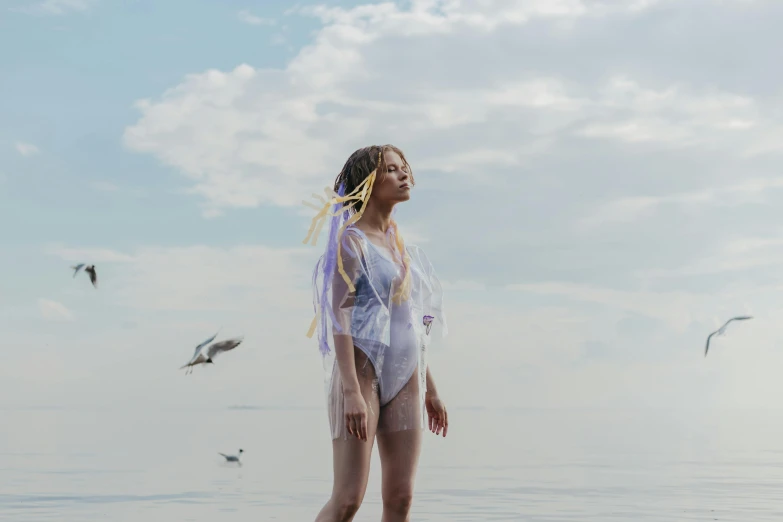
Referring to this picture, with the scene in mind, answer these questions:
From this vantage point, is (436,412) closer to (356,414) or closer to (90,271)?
(356,414)

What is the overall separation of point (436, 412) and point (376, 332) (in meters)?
0.48

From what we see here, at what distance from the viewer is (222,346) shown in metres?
7.50

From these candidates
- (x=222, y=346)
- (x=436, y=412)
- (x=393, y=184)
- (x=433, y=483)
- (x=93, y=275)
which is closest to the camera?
(x=393, y=184)

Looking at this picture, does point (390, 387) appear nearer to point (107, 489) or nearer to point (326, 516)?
point (326, 516)

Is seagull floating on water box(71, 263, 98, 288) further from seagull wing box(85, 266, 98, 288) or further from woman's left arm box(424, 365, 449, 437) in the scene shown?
woman's left arm box(424, 365, 449, 437)

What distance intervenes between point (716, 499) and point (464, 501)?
1.97 m

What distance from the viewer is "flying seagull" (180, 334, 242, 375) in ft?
24.4

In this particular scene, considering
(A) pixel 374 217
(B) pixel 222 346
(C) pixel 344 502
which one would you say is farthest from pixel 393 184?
(B) pixel 222 346

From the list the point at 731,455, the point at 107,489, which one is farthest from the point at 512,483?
the point at 731,455

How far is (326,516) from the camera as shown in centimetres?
372

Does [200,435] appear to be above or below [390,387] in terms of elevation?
below

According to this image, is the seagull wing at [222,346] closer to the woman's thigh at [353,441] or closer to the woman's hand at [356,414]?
the woman's thigh at [353,441]

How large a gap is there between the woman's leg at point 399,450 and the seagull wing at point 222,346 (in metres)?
→ 3.60

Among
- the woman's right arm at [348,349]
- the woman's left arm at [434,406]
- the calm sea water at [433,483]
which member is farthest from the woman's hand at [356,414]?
the calm sea water at [433,483]
